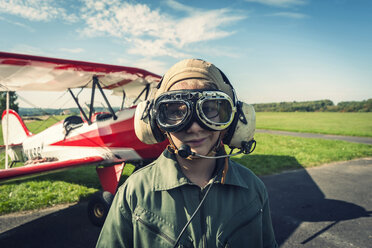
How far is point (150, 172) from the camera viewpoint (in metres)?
1.34

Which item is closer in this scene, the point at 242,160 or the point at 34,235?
the point at 34,235

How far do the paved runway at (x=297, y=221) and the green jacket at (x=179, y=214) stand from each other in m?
2.37

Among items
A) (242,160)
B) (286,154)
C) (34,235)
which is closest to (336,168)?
(286,154)

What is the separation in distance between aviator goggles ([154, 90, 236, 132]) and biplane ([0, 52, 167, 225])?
3.04 meters

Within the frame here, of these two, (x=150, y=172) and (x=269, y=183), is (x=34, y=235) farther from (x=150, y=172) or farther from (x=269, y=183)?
(x=269, y=183)

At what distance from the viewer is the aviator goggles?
120 centimetres

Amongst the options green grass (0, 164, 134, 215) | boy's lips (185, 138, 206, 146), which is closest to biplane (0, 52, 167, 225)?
green grass (0, 164, 134, 215)

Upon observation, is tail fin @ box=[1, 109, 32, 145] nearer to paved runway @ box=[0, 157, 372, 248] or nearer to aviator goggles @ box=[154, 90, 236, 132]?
paved runway @ box=[0, 157, 372, 248]

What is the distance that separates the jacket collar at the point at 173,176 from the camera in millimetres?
1225

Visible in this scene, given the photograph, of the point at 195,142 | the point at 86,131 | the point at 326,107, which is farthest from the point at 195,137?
the point at 326,107

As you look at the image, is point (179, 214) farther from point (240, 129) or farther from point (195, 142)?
point (240, 129)

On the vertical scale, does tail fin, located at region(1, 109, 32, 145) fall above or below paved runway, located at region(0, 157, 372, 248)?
above

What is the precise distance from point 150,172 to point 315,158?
349 inches

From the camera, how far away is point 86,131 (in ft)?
17.3
